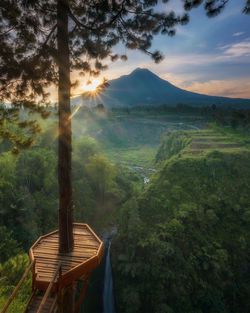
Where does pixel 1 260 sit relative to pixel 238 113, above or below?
below

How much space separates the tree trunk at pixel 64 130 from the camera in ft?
18.4

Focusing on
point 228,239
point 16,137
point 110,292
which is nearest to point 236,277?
point 228,239

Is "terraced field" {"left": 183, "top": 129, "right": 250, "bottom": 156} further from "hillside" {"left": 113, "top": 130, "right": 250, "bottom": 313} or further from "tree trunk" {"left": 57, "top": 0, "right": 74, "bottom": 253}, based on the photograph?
"tree trunk" {"left": 57, "top": 0, "right": 74, "bottom": 253}

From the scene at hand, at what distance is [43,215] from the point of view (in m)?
23.3

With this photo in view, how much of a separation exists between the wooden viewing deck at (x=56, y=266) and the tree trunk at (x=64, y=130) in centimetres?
40

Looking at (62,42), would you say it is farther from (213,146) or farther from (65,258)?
(213,146)

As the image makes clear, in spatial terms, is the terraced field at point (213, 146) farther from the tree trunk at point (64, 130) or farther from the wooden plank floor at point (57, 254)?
the tree trunk at point (64, 130)

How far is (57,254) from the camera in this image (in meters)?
6.18

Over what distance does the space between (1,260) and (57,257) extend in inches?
495

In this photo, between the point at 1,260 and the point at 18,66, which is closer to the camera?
the point at 18,66

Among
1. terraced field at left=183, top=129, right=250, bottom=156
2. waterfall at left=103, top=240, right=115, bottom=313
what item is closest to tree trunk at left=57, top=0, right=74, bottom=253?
waterfall at left=103, top=240, right=115, bottom=313

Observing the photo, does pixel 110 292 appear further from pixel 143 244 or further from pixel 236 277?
pixel 236 277

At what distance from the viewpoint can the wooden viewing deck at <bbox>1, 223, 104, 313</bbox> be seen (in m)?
5.06

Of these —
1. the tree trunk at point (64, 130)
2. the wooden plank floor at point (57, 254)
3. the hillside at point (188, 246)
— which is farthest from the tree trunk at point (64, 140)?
the hillside at point (188, 246)
